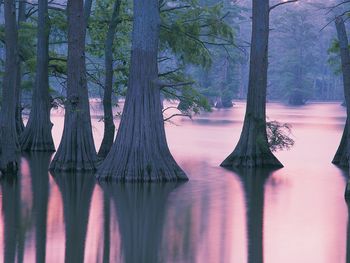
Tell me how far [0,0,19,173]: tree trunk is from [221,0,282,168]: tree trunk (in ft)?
20.5

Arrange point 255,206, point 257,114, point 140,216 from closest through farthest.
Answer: point 140,216 < point 255,206 < point 257,114

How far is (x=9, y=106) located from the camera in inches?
724

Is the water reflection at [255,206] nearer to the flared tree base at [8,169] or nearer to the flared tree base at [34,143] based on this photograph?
the flared tree base at [8,169]

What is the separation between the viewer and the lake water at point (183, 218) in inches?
411

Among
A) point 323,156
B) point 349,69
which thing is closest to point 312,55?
point 323,156

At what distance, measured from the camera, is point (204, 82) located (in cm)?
8862

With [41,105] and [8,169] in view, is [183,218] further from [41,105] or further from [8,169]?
[41,105]

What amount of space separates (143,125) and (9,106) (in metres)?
3.15

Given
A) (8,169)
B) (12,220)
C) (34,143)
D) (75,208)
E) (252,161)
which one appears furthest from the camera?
(34,143)

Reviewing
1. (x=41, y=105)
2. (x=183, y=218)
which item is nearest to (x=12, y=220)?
(x=183, y=218)

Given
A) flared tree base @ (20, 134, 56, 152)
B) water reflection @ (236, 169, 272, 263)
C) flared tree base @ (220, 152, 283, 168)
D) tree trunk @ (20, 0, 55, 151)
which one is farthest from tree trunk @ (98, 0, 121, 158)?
water reflection @ (236, 169, 272, 263)

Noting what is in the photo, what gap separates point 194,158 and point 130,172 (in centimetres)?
836

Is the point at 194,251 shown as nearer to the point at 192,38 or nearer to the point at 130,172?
the point at 130,172

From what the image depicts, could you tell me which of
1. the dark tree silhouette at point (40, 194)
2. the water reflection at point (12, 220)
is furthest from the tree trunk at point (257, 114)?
the water reflection at point (12, 220)
